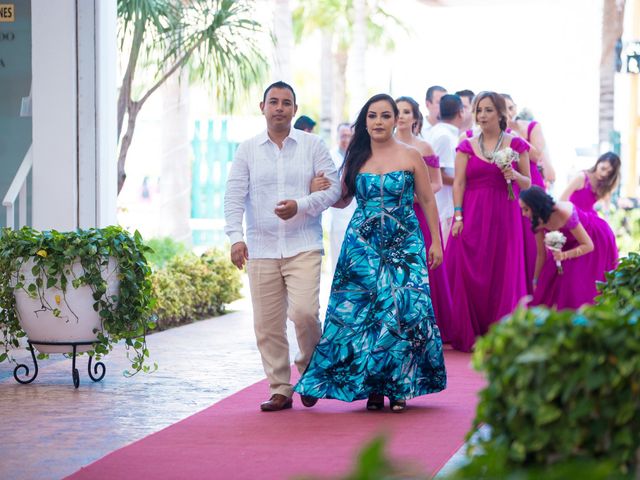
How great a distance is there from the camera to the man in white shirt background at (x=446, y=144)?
11.4 metres

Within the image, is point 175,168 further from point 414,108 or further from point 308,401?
point 308,401

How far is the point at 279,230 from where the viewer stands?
23.9 ft

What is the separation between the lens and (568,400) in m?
3.32

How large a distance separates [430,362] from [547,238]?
2.84 meters

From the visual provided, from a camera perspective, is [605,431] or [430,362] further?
[430,362]

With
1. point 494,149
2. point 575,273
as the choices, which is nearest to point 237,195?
point 494,149

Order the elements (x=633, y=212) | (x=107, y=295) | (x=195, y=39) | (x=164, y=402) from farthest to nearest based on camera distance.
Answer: (x=633, y=212)
(x=195, y=39)
(x=107, y=295)
(x=164, y=402)

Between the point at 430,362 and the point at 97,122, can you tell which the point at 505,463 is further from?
the point at 97,122

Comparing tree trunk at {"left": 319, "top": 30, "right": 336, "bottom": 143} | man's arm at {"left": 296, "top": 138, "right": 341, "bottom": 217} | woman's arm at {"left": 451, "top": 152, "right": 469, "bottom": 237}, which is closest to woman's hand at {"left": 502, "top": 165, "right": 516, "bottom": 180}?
woman's arm at {"left": 451, "top": 152, "right": 469, "bottom": 237}

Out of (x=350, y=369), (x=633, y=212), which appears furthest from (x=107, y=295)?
(x=633, y=212)

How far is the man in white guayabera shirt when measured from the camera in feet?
23.7

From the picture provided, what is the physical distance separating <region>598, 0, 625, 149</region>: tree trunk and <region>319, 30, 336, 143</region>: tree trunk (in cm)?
823

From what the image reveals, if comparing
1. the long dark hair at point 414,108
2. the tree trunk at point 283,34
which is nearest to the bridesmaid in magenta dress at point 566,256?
the long dark hair at point 414,108

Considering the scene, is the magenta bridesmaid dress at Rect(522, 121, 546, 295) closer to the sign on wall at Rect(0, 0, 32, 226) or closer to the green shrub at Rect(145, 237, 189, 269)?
the sign on wall at Rect(0, 0, 32, 226)
